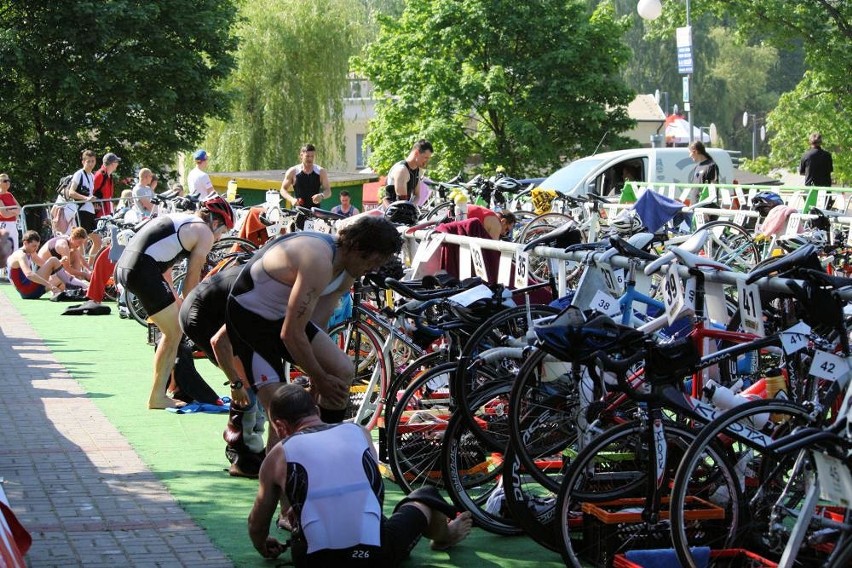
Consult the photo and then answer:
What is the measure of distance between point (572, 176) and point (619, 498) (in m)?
19.2

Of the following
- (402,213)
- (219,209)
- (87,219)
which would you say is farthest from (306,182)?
(87,219)

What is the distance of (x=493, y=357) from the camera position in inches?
266

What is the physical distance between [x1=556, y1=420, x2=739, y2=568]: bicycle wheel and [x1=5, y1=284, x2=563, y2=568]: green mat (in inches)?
21.5

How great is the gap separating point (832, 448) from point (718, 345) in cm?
172

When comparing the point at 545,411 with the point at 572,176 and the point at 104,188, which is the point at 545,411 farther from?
the point at 572,176

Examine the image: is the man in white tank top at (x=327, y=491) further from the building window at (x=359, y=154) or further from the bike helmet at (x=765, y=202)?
the building window at (x=359, y=154)

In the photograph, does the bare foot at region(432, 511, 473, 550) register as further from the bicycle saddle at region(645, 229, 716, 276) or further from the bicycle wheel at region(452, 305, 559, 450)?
the bicycle saddle at region(645, 229, 716, 276)

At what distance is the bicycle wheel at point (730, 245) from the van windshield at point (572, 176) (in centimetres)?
882

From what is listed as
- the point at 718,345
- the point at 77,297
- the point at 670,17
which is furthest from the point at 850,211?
the point at 670,17

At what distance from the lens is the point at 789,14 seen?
2984cm

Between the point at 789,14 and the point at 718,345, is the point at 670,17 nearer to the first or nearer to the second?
the point at 789,14

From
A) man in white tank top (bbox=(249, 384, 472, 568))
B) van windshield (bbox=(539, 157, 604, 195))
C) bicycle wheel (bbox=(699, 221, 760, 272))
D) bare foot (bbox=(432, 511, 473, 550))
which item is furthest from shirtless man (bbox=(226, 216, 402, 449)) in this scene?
van windshield (bbox=(539, 157, 604, 195))

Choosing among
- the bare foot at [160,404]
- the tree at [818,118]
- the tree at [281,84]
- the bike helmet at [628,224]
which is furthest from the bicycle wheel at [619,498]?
the tree at [281,84]

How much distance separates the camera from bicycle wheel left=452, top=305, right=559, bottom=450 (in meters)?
6.55
